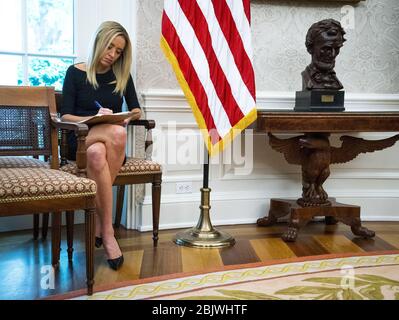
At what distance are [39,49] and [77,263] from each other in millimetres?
1365

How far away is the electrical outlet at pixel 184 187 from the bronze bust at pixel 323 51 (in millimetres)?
962

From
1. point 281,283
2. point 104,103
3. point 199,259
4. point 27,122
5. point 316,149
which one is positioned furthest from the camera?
A: point 316,149

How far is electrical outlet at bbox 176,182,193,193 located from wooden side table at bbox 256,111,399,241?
0.52 meters

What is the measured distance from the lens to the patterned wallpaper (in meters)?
3.31

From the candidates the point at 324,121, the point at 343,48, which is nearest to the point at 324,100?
the point at 324,121

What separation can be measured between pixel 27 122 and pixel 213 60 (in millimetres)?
1017

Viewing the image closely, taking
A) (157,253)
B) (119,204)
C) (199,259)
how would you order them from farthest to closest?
(119,204) < (157,253) < (199,259)

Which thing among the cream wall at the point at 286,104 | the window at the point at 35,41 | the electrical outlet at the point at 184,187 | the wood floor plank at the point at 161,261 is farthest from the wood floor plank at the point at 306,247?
the window at the point at 35,41

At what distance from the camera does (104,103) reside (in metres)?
2.73

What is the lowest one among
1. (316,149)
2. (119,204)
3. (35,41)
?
(119,204)

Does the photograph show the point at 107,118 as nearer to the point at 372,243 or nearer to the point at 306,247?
the point at 306,247

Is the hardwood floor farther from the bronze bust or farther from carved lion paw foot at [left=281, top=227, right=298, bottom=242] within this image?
the bronze bust

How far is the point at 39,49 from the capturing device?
3.01 metres

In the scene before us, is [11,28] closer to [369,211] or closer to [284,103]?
[284,103]
